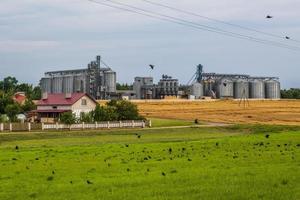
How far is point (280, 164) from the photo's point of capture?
2022cm

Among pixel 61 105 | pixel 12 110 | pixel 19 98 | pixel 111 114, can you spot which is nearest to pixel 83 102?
pixel 61 105

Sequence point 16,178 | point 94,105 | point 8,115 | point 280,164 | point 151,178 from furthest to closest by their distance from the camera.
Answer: point 94,105
point 8,115
point 280,164
point 16,178
point 151,178

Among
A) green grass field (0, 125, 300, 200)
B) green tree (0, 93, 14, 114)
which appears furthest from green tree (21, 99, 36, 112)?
green grass field (0, 125, 300, 200)

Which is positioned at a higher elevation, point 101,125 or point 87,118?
point 87,118

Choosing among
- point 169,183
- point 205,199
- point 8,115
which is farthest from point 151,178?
point 8,115

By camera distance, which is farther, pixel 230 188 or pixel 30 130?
pixel 30 130

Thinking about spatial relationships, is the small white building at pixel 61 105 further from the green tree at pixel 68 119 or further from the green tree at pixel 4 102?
the green tree at pixel 68 119

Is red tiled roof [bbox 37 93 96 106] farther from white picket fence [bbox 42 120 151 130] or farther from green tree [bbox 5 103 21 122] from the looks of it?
white picket fence [bbox 42 120 151 130]

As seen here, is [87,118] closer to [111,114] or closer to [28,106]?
[111,114]

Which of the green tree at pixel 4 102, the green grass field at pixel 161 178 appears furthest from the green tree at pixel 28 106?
the green grass field at pixel 161 178

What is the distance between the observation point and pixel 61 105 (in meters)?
113

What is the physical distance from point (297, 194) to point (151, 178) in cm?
502

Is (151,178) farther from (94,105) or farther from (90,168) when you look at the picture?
(94,105)

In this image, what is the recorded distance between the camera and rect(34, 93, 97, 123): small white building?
113m
